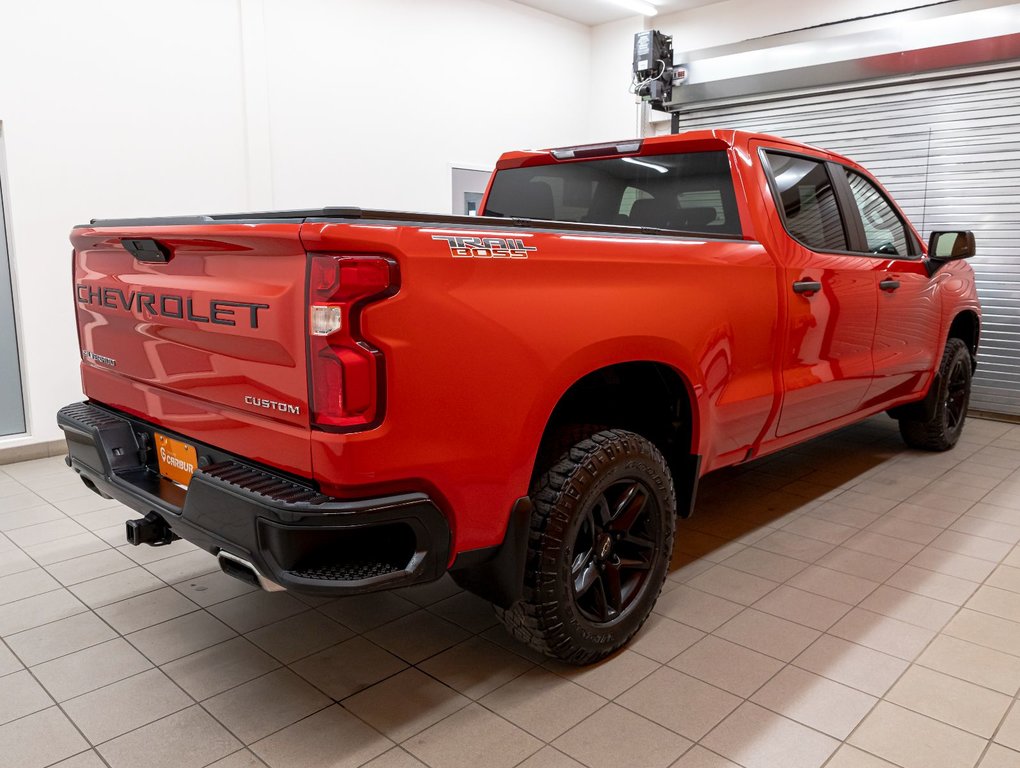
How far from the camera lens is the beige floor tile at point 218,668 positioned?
7.68ft

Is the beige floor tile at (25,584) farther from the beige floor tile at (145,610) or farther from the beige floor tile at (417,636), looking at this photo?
the beige floor tile at (417,636)

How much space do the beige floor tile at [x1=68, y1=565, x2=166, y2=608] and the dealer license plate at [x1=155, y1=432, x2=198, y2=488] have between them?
0.96m

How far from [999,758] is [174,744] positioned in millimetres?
2209

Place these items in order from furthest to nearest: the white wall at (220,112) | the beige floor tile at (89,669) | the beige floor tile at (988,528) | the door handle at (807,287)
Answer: the white wall at (220,112), the beige floor tile at (988,528), the door handle at (807,287), the beige floor tile at (89,669)

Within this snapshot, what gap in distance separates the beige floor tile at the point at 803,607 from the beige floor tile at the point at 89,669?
2207 millimetres

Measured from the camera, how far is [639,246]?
7.75ft

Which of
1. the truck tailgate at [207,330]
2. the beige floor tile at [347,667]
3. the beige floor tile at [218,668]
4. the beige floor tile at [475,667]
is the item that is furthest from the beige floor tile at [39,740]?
the beige floor tile at [475,667]

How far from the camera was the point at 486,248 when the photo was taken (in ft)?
6.25

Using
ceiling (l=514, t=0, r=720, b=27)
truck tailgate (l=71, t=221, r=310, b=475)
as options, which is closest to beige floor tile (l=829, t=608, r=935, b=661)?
truck tailgate (l=71, t=221, r=310, b=475)

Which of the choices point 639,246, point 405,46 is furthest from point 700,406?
point 405,46

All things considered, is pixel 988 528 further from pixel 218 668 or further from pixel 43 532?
pixel 43 532

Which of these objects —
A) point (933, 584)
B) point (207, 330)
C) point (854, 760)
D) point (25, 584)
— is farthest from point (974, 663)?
point (25, 584)

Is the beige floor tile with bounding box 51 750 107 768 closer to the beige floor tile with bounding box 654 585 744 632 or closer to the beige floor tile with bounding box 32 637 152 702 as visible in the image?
the beige floor tile with bounding box 32 637 152 702

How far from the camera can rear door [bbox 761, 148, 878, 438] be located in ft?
10.2
